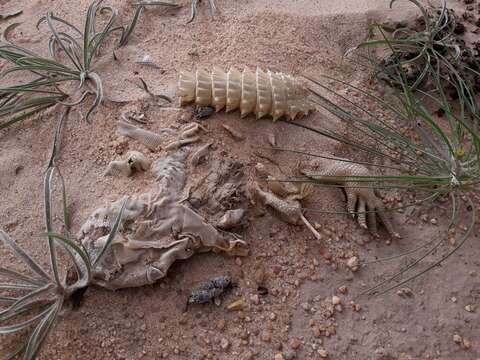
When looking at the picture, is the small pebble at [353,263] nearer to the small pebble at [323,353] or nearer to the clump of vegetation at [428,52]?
the small pebble at [323,353]

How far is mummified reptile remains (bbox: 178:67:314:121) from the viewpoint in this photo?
1743 mm

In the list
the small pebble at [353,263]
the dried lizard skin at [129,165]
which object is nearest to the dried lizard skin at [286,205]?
the small pebble at [353,263]

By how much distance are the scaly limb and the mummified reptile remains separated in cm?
29

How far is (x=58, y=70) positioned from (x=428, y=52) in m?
1.84

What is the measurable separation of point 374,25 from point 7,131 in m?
1.92

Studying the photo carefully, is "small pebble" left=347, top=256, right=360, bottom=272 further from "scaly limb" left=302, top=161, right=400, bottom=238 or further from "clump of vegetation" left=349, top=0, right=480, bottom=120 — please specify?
"clump of vegetation" left=349, top=0, right=480, bottom=120

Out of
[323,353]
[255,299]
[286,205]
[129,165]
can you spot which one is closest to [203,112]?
[129,165]

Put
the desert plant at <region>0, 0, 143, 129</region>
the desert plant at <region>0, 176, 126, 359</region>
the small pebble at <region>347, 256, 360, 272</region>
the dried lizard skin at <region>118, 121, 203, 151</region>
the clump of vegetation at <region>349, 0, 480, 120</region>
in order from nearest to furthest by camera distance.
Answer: the desert plant at <region>0, 176, 126, 359</region> < the small pebble at <region>347, 256, 360, 272</region> < the dried lizard skin at <region>118, 121, 203, 151</region> < the desert plant at <region>0, 0, 143, 129</region> < the clump of vegetation at <region>349, 0, 480, 120</region>

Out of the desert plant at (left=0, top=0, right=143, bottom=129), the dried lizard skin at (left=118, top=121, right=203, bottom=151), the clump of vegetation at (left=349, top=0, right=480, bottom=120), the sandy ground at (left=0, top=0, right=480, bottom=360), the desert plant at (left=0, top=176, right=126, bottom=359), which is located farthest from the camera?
the clump of vegetation at (left=349, top=0, right=480, bottom=120)

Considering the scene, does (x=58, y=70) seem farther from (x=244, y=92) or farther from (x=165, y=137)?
(x=244, y=92)

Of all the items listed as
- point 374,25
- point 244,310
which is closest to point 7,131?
point 244,310

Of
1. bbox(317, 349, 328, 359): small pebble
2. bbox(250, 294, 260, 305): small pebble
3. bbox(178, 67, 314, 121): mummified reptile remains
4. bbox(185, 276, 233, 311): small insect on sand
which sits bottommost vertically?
bbox(317, 349, 328, 359): small pebble

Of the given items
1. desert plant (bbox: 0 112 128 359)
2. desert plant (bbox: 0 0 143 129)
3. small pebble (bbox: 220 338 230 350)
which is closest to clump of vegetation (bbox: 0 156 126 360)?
desert plant (bbox: 0 112 128 359)

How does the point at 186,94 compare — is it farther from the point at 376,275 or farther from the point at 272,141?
the point at 376,275
